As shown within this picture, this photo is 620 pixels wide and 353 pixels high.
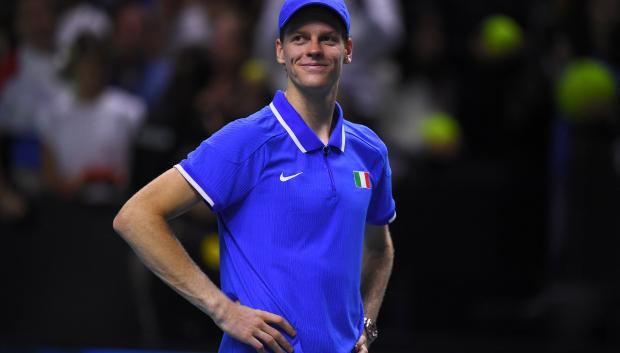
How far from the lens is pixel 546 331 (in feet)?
25.0

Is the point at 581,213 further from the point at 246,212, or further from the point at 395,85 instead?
the point at 246,212

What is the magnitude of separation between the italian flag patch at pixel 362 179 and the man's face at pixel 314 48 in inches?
12.6

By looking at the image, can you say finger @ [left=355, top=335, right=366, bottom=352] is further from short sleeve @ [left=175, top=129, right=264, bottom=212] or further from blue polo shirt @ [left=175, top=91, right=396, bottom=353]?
short sleeve @ [left=175, top=129, right=264, bottom=212]

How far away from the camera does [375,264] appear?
4121 millimetres

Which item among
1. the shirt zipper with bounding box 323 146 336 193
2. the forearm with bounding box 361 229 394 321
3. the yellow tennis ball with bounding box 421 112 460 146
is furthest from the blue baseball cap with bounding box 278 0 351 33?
the yellow tennis ball with bounding box 421 112 460 146

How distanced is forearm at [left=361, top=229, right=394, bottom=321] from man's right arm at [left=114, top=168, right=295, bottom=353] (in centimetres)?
66

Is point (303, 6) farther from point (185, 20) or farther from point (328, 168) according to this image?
point (185, 20)

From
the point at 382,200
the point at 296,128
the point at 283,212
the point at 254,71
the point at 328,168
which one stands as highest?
the point at 296,128

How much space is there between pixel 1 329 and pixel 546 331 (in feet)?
12.9

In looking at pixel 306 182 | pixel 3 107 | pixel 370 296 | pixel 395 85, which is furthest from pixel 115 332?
pixel 306 182

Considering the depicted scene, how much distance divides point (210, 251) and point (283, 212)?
4220 mm

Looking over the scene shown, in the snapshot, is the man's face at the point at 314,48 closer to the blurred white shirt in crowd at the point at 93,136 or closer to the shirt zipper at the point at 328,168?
the shirt zipper at the point at 328,168

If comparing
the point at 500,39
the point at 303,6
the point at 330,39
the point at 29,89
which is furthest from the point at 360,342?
the point at 29,89

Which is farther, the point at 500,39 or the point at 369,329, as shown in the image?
the point at 500,39
